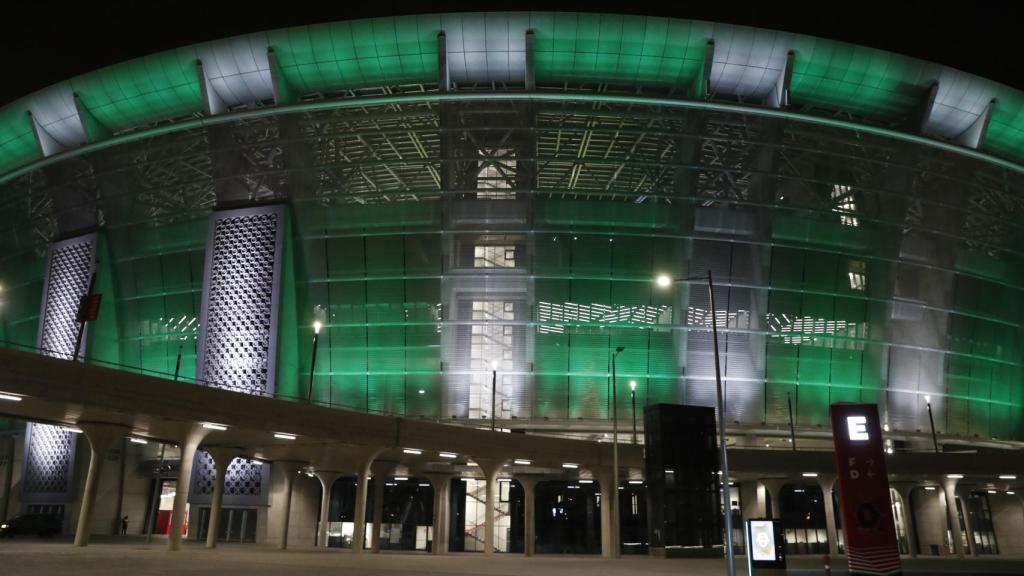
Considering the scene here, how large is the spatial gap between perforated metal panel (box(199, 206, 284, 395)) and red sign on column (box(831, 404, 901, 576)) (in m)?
36.7

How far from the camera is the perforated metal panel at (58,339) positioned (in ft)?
168

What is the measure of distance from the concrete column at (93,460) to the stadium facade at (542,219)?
16.2 m

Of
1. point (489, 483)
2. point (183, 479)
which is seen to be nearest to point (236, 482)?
point (489, 483)

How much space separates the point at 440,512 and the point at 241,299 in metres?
18.3

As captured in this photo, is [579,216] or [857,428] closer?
[857,428]

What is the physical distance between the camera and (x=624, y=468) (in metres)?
42.5

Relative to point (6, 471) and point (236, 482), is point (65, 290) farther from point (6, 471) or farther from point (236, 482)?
point (236, 482)

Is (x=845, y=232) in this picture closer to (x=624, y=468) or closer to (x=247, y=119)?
(x=624, y=468)

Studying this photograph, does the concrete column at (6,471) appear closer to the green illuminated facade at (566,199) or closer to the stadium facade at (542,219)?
the stadium facade at (542,219)

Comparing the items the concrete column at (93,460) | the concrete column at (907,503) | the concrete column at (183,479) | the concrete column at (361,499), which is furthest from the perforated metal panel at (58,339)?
the concrete column at (907,503)

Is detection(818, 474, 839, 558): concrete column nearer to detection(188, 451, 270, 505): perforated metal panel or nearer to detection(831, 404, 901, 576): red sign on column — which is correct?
detection(831, 404, 901, 576): red sign on column

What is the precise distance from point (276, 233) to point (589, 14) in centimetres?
2349

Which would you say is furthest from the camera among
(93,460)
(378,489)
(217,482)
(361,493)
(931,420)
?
(931,420)

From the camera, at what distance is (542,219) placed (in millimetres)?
48062
